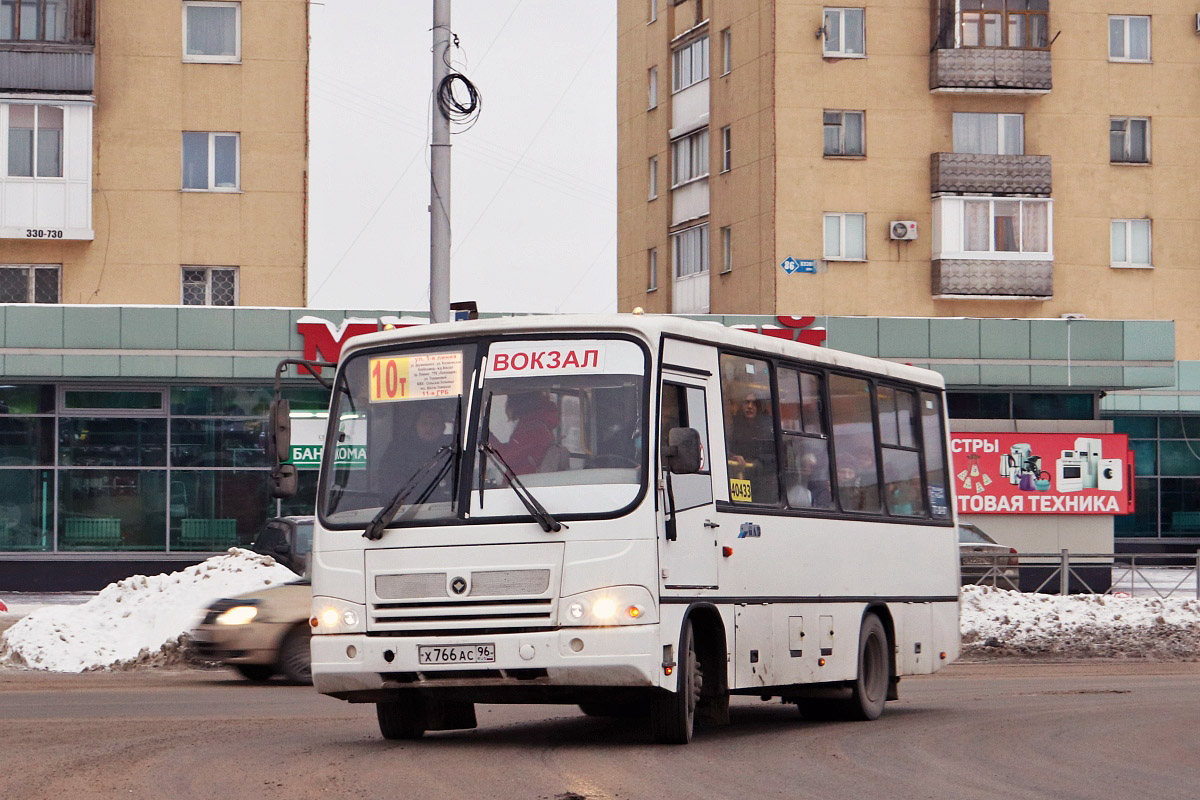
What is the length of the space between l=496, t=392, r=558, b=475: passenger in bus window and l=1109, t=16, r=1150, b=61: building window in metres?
37.1

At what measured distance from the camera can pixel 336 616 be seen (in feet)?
37.9

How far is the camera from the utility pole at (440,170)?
761 inches

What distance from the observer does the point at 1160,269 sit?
45781 mm

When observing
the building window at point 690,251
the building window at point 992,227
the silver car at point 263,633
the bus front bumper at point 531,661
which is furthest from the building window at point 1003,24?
the bus front bumper at point 531,661

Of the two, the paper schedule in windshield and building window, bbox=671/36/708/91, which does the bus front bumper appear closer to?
the paper schedule in windshield

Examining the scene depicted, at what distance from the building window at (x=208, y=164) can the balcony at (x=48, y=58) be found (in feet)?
7.04

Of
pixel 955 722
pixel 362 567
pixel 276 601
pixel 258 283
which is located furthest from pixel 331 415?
pixel 258 283

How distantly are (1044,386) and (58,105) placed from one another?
781 inches

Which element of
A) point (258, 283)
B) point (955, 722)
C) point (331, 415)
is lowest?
point (955, 722)

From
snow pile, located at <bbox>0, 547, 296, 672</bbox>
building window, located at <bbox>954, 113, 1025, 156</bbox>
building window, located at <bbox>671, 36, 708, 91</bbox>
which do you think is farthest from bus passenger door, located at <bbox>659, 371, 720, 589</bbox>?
building window, located at <bbox>671, 36, 708, 91</bbox>

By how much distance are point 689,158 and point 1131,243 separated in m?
11.3

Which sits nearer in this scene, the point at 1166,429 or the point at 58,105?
the point at 58,105

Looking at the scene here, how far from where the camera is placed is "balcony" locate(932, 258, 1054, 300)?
44094 millimetres

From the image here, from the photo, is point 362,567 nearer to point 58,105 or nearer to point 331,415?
point 331,415
